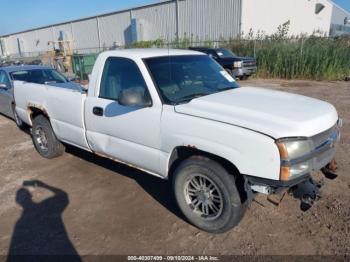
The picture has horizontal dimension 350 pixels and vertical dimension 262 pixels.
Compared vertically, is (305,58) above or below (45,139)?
above

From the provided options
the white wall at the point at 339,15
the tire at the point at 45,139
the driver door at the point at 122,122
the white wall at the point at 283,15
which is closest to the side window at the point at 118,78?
the driver door at the point at 122,122

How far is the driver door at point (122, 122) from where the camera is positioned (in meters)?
3.59

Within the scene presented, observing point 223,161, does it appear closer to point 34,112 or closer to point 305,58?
point 34,112

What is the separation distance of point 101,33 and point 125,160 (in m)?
37.4

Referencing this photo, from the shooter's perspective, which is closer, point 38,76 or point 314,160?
point 314,160

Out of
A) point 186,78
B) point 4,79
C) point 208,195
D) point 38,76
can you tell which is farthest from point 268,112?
point 4,79

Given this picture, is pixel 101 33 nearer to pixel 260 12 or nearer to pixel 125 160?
pixel 260 12

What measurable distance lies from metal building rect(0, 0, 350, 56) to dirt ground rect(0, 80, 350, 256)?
13737 mm

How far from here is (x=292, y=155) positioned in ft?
8.82

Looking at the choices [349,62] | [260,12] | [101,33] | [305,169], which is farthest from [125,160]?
[101,33]

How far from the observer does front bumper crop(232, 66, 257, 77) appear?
1603 centimetres

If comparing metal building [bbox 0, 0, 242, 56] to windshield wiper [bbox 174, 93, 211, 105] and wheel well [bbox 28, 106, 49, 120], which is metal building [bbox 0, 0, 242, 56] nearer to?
wheel well [bbox 28, 106, 49, 120]

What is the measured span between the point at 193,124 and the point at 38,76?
22.4 ft

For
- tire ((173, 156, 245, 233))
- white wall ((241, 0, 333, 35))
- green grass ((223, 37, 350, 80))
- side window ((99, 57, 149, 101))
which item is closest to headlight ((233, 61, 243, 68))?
green grass ((223, 37, 350, 80))
